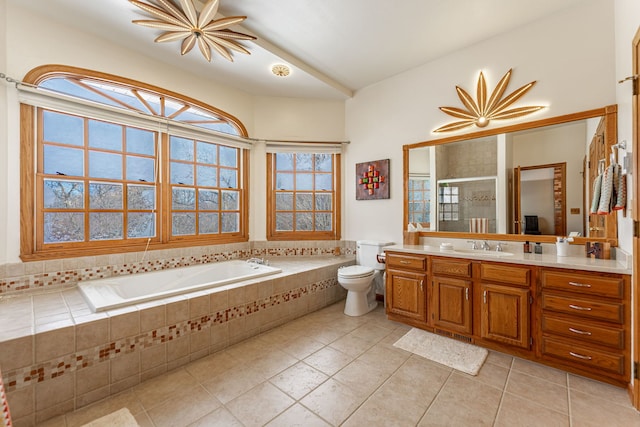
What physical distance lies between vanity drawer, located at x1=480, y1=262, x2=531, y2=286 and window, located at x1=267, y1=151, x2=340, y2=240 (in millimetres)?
2004

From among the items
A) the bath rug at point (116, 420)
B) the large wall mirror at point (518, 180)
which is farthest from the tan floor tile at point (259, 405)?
the large wall mirror at point (518, 180)

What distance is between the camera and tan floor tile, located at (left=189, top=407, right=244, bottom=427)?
1494 millimetres

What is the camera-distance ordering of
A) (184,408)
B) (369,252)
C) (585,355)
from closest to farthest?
(184,408), (585,355), (369,252)

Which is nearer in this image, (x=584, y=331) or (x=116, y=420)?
(x=116, y=420)

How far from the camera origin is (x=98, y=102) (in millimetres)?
2441

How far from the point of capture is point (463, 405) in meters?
1.64

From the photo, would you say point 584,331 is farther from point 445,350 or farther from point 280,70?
point 280,70

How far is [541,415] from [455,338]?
890mm

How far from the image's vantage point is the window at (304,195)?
388 cm

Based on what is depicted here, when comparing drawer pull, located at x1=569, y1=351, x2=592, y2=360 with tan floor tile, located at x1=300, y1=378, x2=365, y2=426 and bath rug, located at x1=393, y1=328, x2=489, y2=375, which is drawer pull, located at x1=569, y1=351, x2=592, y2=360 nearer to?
bath rug, located at x1=393, y1=328, x2=489, y2=375

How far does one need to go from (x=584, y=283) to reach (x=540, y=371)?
0.71 meters

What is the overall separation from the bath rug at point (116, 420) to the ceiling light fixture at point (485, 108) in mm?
3525

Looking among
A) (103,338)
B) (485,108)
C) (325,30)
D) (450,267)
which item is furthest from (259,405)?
(485,108)

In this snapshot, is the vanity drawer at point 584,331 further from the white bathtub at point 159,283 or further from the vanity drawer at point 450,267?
the white bathtub at point 159,283
